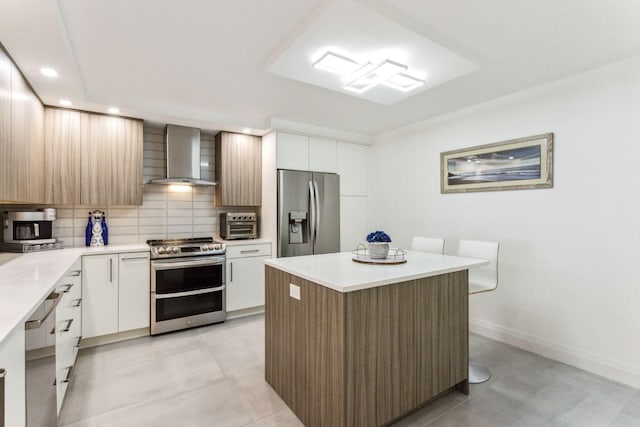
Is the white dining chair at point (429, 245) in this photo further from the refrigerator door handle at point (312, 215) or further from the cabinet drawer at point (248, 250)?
the cabinet drawer at point (248, 250)

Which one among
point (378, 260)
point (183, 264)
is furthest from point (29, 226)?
point (378, 260)

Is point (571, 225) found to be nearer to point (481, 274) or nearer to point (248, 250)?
point (481, 274)

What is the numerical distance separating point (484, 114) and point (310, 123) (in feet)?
6.51

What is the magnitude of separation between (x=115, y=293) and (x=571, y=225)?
4.20m

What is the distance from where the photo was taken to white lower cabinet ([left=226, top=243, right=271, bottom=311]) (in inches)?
144

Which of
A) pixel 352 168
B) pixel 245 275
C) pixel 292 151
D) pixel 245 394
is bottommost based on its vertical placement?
pixel 245 394

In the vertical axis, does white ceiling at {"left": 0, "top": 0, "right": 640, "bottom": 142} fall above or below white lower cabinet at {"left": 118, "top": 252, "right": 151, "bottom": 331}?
above

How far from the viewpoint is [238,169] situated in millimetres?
3982

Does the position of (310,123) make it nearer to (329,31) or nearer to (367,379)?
(329,31)

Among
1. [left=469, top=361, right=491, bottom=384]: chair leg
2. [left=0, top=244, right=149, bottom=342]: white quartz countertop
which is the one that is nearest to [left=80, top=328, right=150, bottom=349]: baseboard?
[left=0, top=244, right=149, bottom=342]: white quartz countertop

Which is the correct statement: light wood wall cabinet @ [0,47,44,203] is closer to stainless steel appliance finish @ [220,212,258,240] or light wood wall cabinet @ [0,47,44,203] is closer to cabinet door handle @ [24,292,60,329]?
cabinet door handle @ [24,292,60,329]

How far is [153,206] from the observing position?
3.79 metres

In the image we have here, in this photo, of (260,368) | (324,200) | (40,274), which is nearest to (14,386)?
(40,274)

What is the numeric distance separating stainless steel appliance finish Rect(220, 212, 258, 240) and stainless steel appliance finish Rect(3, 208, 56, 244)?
1672mm
